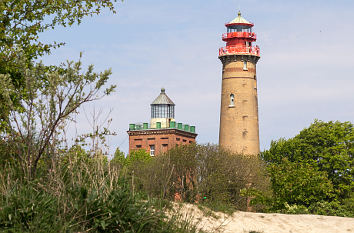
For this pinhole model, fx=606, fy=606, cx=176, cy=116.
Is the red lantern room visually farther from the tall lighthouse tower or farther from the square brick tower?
the square brick tower

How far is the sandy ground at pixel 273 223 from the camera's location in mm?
19328

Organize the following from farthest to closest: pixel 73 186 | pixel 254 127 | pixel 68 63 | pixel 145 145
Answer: pixel 145 145
pixel 254 127
pixel 68 63
pixel 73 186

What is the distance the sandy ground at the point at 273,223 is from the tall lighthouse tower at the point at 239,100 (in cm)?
3604

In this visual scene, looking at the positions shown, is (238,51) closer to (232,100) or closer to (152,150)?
(232,100)

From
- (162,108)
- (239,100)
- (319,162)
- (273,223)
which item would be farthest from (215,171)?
(162,108)

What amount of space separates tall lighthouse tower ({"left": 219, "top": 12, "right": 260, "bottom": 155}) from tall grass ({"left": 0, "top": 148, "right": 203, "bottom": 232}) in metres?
47.4

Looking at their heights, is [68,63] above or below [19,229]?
above

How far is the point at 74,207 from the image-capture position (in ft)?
36.3

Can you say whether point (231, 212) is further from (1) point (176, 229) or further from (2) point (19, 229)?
(2) point (19, 229)

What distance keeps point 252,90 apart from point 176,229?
163ft

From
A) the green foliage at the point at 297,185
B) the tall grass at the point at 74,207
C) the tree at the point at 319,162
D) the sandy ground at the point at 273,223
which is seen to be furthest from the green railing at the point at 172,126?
the tall grass at the point at 74,207

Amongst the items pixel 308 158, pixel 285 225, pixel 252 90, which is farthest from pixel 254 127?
pixel 285 225

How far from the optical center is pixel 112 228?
11.4m

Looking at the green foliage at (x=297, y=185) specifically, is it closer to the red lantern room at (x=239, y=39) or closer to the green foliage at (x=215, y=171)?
the green foliage at (x=215, y=171)
